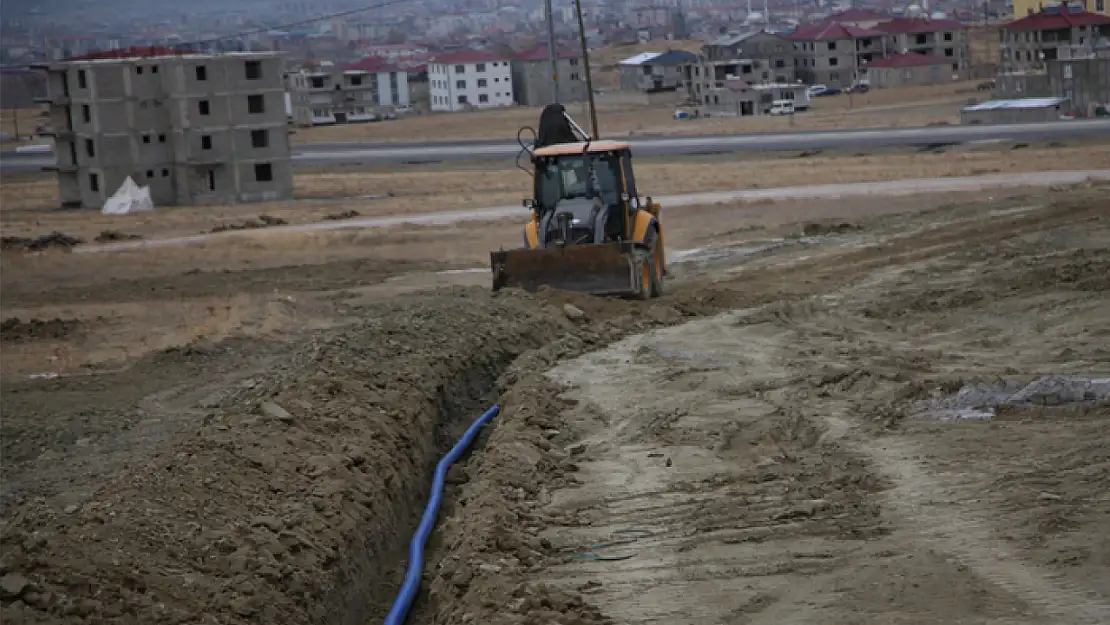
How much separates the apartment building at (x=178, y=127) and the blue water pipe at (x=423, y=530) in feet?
140

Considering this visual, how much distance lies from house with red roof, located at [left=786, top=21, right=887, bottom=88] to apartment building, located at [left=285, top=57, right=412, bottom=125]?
38440mm

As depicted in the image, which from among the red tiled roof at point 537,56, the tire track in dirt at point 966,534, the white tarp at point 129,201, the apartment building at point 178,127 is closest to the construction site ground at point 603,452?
the tire track in dirt at point 966,534

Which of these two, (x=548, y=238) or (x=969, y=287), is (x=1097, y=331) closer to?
(x=969, y=287)

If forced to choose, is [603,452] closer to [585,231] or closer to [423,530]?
[423,530]

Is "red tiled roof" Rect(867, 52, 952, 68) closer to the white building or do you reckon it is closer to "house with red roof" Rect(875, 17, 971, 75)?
"house with red roof" Rect(875, 17, 971, 75)

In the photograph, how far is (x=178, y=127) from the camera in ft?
189

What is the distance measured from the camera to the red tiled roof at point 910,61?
12206cm

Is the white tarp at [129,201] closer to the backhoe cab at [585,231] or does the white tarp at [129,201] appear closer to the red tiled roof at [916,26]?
the backhoe cab at [585,231]

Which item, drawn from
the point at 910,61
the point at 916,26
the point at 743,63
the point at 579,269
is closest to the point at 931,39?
the point at 916,26

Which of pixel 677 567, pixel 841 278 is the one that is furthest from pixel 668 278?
pixel 677 567

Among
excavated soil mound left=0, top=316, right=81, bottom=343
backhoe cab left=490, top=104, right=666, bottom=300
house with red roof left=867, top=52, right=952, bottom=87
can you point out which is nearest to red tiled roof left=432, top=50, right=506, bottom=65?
house with red roof left=867, top=52, right=952, bottom=87

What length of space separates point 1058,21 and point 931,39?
120 feet

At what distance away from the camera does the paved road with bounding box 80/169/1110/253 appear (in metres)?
42.1

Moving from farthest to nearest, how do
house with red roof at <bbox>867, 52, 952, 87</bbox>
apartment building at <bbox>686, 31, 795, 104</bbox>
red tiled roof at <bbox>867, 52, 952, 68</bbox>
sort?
apartment building at <bbox>686, 31, 795, 104</bbox> → red tiled roof at <bbox>867, 52, 952, 68</bbox> → house with red roof at <bbox>867, 52, 952, 87</bbox>
